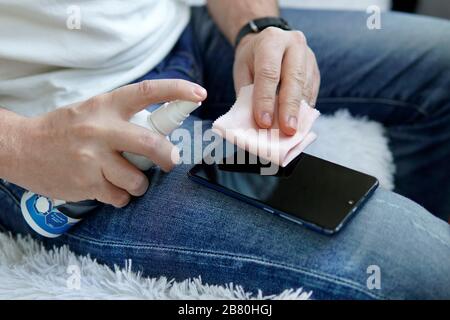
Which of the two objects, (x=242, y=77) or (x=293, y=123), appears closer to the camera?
(x=293, y=123)

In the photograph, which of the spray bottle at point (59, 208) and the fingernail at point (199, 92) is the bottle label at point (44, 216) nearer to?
the spray bottle at point (59, 208)

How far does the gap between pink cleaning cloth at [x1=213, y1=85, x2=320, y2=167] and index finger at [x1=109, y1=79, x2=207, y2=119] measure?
0.06 meters

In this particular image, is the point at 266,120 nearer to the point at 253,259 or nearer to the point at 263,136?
the point at 263,136

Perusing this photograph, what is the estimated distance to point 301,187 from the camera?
1.60 feet

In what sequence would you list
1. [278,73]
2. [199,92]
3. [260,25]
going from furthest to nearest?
[260,25], [278,73], [199,92]

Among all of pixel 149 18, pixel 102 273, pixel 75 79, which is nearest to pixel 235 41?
pixel 149 18

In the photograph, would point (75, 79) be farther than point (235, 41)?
No

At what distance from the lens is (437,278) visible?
1.42 feet

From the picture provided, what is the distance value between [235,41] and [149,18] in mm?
130

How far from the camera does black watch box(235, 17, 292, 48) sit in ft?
2.12

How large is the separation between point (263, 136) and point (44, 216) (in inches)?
9.7

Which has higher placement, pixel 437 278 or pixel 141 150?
pixel 141 150

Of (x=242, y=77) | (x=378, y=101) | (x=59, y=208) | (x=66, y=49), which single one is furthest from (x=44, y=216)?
(x=378, y=101)
